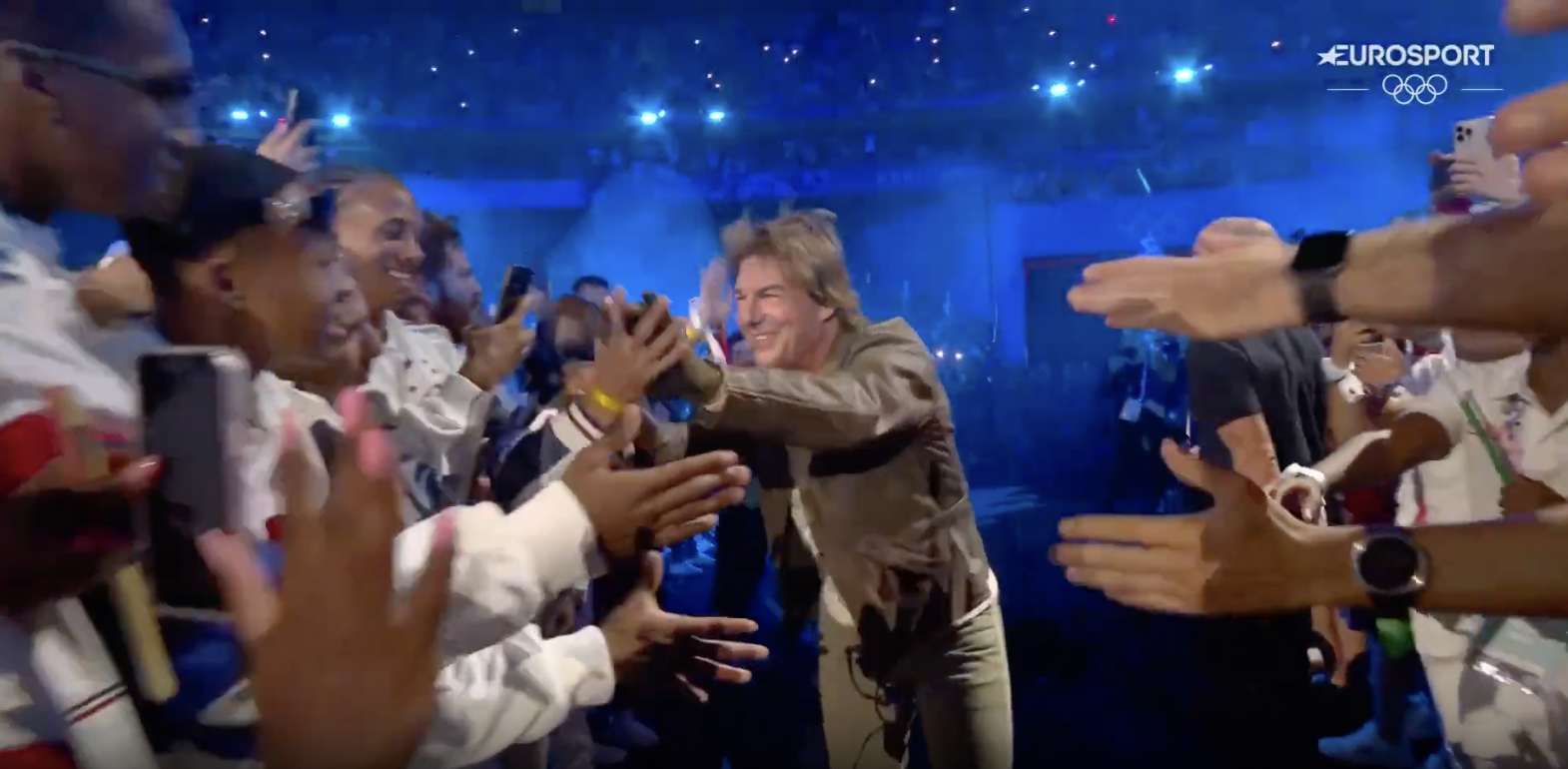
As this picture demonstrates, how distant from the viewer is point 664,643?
1172mm

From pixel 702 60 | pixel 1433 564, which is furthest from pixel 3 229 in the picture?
pixel 1433 564

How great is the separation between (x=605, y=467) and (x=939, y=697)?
0.72 meters

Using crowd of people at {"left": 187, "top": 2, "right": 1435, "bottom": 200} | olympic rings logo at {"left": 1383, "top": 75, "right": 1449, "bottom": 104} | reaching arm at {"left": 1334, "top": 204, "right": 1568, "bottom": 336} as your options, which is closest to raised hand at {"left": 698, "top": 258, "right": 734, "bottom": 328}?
crowd of people at {"left": 187, "top": 2, "right": 1435, "bottom": 200}

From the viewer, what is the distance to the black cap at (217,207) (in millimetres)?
910

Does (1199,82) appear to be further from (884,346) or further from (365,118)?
(365,118)

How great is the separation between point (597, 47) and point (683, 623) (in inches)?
35.4

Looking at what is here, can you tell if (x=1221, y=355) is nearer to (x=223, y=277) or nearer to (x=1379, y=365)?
(x=1379, y=365)

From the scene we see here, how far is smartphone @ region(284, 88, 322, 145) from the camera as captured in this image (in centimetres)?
132

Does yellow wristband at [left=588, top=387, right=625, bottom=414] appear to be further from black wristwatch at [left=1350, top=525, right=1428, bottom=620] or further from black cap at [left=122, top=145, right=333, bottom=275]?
black wristwatch at [left=1350, top=525, right=1428, bottom=620]

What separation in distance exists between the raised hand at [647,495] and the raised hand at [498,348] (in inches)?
16.6

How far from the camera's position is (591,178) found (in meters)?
1.49

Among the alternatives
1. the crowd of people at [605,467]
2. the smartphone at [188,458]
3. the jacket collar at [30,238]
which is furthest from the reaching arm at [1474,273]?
the jacket collar at [30,238]

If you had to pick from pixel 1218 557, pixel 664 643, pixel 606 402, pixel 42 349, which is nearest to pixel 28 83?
pixel 42 349

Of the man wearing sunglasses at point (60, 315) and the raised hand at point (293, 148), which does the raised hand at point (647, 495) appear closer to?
the man wearing sunglasses at point (60, 315)
